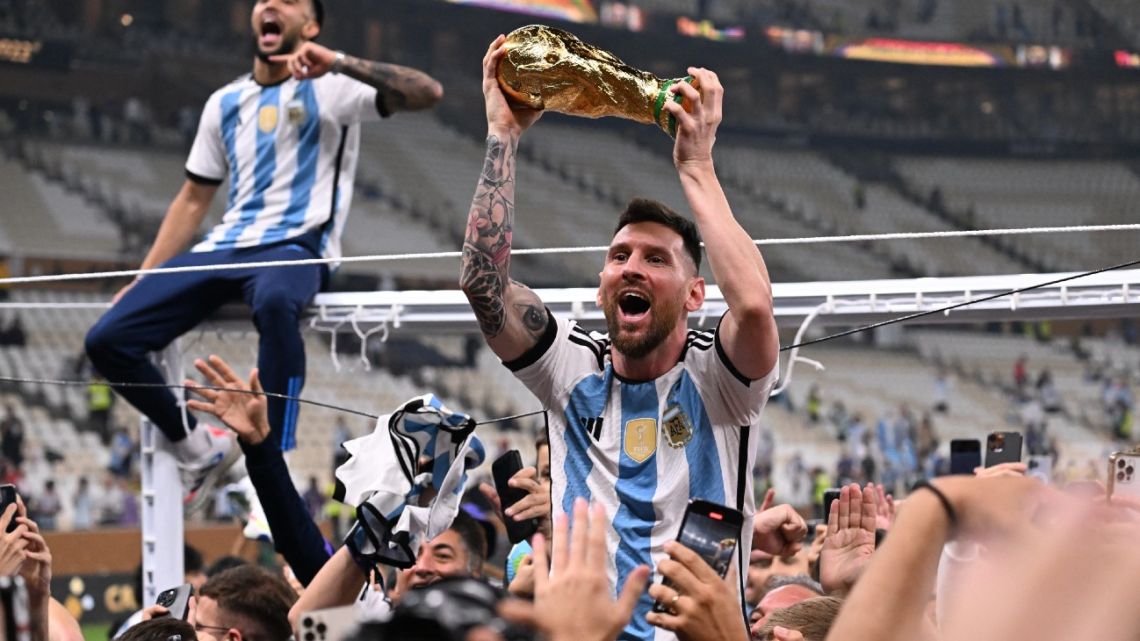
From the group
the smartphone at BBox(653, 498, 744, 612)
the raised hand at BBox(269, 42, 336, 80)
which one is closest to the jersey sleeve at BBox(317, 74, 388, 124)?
the raised hand at BBox(269, 42, 336, 80)

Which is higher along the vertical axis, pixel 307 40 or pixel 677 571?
pixel 307 40

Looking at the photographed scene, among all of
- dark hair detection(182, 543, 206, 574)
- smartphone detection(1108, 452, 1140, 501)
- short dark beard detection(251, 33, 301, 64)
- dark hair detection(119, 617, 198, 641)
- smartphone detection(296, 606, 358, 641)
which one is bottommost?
dark hair detection(182, 543, 206, 574)

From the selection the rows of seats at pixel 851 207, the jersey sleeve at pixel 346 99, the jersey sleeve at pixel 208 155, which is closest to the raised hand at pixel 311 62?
the jersey sleeve at pixel 346 99

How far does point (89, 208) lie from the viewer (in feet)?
72.3

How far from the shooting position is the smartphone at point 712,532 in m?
2.14

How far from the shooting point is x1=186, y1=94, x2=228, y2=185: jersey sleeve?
18.4 feet

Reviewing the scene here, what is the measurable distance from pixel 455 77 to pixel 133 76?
659cm

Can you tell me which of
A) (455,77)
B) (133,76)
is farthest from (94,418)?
(455,77)

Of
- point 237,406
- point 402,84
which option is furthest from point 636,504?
point 402,84

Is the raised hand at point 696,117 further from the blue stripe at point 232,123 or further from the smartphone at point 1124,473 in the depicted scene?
the blue stripe at point 232,123

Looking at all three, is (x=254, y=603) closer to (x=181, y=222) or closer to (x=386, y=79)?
(x=386, y=79)

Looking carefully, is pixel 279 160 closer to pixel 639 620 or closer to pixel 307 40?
pixel 307 40

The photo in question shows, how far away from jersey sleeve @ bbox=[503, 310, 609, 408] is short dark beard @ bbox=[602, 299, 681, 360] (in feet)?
0.45

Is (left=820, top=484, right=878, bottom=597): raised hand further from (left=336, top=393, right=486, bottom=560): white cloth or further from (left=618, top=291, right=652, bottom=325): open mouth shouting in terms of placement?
(left=336, top=393, right=486, bottom=560): white cloth
